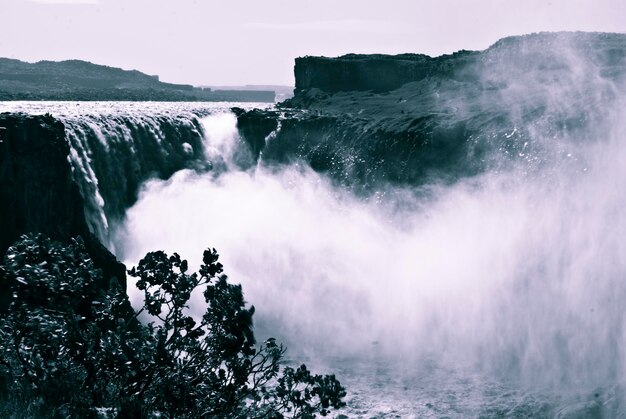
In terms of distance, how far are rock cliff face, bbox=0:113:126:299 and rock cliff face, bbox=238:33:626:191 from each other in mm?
26143

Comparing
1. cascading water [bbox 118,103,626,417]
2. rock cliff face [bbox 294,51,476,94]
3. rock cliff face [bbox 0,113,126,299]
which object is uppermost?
rock cliff face [bbox 294,51,476,94]

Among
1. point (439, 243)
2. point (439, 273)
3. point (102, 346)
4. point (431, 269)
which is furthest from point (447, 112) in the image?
point (102, 346)

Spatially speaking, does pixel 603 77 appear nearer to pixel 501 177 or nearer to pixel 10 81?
pixel 501 177

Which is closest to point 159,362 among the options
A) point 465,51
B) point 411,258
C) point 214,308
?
point 214,308

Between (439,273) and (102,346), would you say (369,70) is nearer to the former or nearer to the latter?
(439,273)

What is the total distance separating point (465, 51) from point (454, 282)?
49.4 metres

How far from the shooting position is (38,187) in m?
23.3

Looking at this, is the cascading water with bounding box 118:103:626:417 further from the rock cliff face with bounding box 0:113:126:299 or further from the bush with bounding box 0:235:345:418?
the bush with bounding box 0:235:345:418

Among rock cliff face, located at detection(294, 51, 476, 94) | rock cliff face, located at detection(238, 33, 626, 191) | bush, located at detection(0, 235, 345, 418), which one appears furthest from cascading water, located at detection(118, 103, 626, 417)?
rock cliff face, located at detection(294, 51, 476, 94)

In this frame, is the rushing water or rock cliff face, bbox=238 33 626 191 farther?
rock cliff face, bbox=238 33 626 191

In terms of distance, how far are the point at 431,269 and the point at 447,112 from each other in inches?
738

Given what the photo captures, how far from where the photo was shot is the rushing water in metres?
24.0

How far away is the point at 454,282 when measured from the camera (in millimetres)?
35469

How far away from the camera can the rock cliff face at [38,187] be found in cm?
2214
